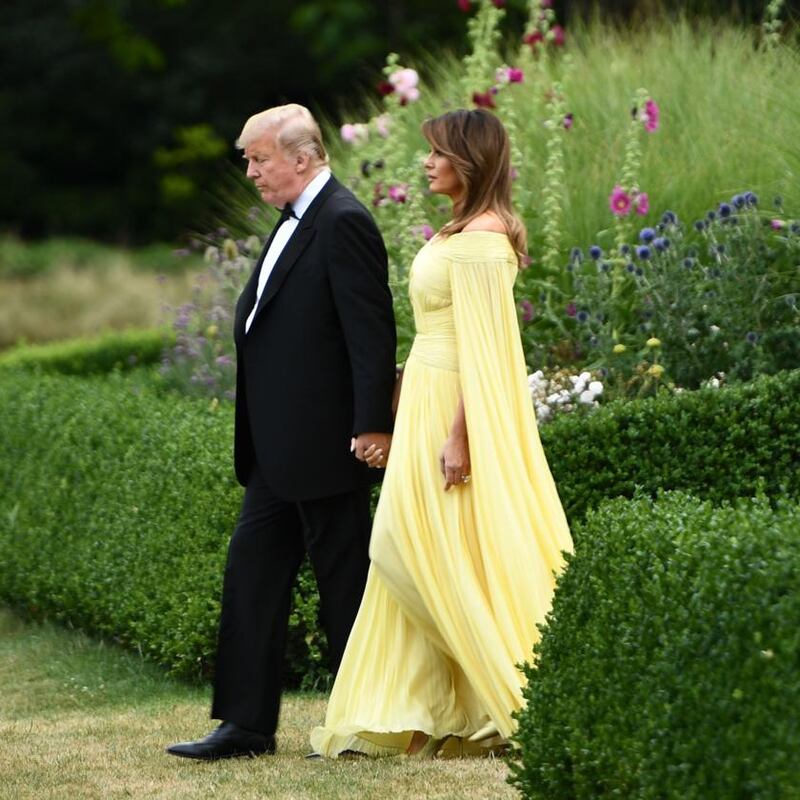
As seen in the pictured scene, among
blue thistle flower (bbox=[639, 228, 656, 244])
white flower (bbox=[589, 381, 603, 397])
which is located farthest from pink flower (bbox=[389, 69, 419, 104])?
white flower (bbox=[589, 381, 603, 397])

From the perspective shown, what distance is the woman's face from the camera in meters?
4.83

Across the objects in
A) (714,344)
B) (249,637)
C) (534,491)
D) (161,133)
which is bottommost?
(249,637)

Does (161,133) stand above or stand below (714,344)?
above

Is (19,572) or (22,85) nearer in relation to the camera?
(19,572)

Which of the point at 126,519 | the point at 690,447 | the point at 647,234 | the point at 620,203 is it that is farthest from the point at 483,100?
the point at 690,447

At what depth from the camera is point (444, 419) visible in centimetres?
488

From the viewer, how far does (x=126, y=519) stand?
735 cm

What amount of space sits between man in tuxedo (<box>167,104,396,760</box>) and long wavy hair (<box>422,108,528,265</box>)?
1.10 feet

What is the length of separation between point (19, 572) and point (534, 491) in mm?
3859

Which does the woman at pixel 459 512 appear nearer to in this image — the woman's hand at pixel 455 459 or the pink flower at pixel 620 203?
the woman's hand at pixel 455 459

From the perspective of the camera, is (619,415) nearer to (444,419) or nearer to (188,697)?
(444,419)

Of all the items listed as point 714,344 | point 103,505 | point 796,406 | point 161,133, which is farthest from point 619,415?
point 161,133

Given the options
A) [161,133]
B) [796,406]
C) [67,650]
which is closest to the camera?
[796,406]

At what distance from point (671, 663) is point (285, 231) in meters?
2.09
